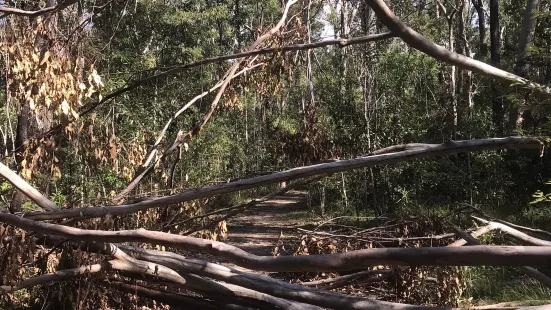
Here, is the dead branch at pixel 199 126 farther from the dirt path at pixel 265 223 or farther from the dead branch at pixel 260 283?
the dirt path at pixel 265 223

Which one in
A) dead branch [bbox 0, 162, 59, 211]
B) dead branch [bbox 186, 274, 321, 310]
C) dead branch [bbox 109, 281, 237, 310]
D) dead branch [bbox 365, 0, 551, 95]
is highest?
dead branch [bbox 365, 0, 551, 95]

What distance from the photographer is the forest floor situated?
1155cm

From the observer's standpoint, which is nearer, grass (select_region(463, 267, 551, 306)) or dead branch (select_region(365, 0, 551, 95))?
dead branch (select_region(365, 0, 551, 95))

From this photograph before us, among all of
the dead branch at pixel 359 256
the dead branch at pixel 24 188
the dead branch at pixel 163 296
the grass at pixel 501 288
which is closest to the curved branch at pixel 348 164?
the dead branch at pixel 24 188

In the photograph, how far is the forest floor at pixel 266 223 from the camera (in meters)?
11.6

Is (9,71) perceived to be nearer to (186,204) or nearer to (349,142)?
(186,204)

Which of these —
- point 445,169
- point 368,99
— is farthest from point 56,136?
point 445,169

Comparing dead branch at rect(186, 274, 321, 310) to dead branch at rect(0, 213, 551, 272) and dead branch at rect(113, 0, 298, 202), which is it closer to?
dead branch at rect(0, 213, 551, 272)

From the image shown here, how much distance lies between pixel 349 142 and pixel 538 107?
7442 mm

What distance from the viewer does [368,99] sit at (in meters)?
11.5

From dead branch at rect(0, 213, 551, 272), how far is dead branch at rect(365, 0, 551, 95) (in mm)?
1281

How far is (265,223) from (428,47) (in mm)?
12242

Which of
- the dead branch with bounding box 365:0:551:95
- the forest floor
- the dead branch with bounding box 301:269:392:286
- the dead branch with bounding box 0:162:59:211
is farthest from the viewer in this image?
the forest floor

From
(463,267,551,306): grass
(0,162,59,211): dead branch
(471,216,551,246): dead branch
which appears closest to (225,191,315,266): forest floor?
(463,267,551,306): grass
